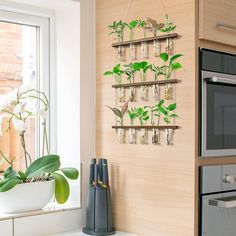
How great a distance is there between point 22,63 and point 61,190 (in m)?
0.68

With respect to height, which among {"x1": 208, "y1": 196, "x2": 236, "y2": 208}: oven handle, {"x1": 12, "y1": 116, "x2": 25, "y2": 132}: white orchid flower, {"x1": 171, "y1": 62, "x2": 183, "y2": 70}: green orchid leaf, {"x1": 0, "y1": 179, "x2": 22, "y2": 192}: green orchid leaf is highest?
{"x1": 171, "y1": 62, "x2": 183, "y2": 70}: green orchid leaf

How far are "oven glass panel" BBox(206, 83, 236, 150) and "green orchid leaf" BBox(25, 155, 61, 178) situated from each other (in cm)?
68

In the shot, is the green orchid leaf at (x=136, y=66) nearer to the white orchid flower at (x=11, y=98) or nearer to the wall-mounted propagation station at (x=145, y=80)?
the wall-mounted propagation station at (x=145, y=80)

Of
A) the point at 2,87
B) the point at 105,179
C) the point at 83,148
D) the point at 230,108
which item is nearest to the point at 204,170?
the point at 230,108

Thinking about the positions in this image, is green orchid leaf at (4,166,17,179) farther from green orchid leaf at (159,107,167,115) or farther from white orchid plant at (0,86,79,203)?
green orchid leaf at (159,107,167,115)

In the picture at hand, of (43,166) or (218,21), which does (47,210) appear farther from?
(218,21)

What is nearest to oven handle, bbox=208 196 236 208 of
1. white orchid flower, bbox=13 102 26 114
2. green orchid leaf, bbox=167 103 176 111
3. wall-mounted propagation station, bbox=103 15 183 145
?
wall-mounted propagation station, bbox=103 15 183 145

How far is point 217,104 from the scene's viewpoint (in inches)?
83.1

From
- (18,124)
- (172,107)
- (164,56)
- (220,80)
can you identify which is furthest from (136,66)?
(18,124)

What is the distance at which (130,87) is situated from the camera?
226cm

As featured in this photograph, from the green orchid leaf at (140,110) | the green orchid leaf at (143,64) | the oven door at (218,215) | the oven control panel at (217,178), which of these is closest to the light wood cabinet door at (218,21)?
the green orchid leaf at (143,64)

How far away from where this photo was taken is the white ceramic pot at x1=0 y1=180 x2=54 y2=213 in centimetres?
215

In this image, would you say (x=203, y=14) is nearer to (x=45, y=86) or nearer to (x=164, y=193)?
(x=164, y=193)

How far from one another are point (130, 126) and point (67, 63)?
476mm
